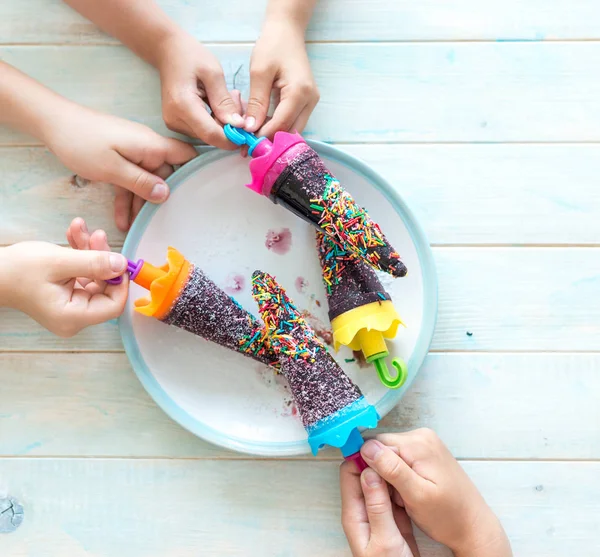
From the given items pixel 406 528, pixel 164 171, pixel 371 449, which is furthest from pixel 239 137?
pixel 406 528

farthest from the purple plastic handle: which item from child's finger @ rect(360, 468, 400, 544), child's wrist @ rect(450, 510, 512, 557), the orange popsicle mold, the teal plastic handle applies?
child's wrist @ rect(450, 510, 512, 557)

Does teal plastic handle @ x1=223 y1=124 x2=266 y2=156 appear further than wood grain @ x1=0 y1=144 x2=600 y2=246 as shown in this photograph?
No

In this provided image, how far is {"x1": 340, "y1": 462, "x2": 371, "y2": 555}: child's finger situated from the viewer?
0.84m

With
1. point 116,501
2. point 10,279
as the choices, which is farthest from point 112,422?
point 10,279

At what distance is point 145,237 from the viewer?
2.84 feet

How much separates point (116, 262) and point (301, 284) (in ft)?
0.88

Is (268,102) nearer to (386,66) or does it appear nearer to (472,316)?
(386,66)

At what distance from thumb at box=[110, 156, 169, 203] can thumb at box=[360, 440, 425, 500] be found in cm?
47

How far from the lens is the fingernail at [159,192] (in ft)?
2.78

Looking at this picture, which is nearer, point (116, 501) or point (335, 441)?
point (335, 441)

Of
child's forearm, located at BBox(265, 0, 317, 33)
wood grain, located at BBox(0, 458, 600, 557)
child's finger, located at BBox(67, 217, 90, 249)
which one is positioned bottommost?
wood grain, located at BBox(0, 458, 600, 557)

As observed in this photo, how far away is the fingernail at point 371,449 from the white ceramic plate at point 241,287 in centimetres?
5

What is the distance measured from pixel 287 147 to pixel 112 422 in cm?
51

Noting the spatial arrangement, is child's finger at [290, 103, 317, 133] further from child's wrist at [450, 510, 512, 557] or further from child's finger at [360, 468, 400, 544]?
child's wrist at [450, 510, 512, 557]
